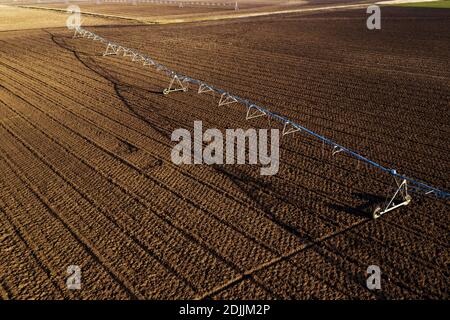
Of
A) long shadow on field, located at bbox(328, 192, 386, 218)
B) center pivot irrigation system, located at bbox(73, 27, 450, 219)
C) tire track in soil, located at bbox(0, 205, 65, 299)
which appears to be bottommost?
tire track in soil, located at bbox(0, 205, 65, 299)

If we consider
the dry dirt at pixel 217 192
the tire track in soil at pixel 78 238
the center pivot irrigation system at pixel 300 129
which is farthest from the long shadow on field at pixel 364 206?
the tire track in soil at pixel 78 238

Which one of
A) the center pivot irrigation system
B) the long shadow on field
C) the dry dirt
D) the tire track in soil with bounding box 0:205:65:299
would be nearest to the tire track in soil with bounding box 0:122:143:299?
the dry dirt

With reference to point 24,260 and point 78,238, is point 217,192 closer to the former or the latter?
point 78,238

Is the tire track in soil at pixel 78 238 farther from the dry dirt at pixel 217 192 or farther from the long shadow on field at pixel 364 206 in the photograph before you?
the long shadow on field at pixel 364 206

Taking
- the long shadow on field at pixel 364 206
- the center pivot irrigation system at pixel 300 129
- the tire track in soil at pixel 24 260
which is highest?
the center pivot irrigation system at pixel 300 129

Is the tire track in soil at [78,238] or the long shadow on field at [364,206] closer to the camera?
the tire track in soil at [78,238]

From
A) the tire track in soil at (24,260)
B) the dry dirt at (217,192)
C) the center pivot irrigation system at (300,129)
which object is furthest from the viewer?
the center pivot irrigation system at (300,129)

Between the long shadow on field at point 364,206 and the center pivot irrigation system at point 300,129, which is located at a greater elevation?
the center pivot irrigation system at point 300,129

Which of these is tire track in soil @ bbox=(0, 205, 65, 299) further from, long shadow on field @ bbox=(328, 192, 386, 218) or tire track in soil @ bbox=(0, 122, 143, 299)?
long shadow on field @ bbox=(328, 192, 386, 218)
